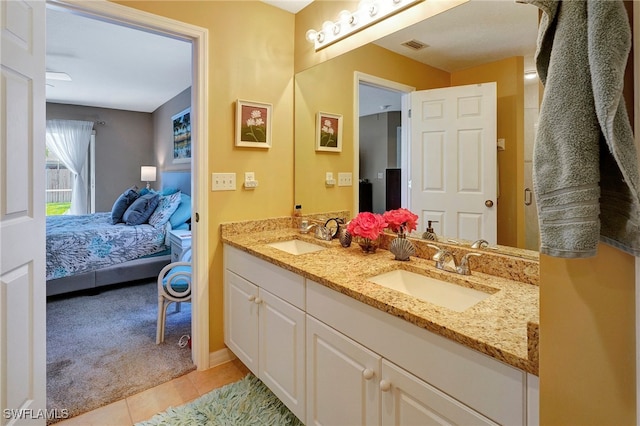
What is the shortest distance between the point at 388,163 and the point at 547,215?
3.93 ft

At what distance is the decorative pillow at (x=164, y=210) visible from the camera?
3775mm

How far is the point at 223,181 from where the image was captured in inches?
79.7

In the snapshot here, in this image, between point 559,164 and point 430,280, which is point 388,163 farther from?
point 559,164

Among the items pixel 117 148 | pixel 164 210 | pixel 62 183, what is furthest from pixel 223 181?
pixel 62 183

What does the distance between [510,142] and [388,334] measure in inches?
33.7

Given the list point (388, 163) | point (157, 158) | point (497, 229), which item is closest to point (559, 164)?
point (497, 229)

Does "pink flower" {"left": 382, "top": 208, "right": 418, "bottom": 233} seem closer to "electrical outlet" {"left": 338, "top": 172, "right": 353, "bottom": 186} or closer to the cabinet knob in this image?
"electrical outlet" {"left": 338, "top": 172, "right": 353, "bottom": 186}

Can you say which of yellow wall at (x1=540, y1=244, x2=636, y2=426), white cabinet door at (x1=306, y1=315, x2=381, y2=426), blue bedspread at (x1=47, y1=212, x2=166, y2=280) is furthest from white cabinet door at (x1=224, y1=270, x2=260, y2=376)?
blue bedspread at (x1=47, y1=212, x2=166, y2=280)

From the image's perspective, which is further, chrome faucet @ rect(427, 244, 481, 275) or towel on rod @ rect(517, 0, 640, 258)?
chrome faucet @ rect(427, 244, 481, 275)

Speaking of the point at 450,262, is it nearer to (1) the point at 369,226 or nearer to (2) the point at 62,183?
(1) the point at 369,226

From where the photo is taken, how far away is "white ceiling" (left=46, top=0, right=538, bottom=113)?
4.07 feet

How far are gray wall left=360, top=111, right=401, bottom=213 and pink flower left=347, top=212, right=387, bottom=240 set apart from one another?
19 centimetres

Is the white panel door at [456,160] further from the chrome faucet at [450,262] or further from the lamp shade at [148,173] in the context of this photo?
the lamp shade at [148,173]

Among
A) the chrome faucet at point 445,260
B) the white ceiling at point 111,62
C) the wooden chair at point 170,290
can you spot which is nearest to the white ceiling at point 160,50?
the white ceiling at point 111,62
